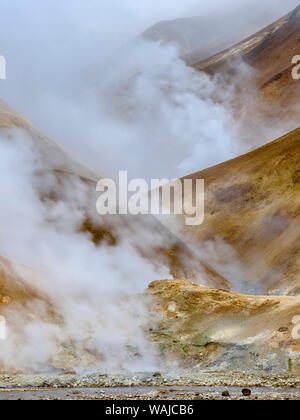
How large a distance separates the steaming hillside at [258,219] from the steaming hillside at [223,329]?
18227 mm

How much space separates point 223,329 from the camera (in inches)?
1485

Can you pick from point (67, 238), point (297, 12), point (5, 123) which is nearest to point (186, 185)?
point (5, 123)

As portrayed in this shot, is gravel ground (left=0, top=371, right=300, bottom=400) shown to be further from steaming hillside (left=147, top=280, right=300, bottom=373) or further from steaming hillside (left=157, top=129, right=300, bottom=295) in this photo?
steaming hillside (left=157, top=129, right=300, bottom=295)

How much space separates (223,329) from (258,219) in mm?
48834

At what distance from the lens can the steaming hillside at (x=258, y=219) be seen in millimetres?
69625

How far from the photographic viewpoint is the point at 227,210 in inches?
3671

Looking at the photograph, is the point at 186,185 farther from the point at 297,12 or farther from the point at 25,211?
the point at 297,12

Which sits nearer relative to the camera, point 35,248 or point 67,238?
point 35,248

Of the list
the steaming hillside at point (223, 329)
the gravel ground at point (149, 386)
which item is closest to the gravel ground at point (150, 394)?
the gravel ground at point (149, 386)

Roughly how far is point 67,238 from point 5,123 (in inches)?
779

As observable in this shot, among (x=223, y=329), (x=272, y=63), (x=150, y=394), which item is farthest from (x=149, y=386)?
(x=272, y=63)

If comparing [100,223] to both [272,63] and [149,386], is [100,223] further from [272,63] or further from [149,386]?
[272,63]

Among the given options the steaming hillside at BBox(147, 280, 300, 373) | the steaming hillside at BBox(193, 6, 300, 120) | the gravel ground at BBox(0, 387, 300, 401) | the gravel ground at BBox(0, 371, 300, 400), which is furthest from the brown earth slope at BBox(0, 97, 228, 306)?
the steaming hillside at BBox(193, 6, 300, 120)

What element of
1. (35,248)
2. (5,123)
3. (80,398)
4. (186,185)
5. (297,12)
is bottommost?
(80,398)
